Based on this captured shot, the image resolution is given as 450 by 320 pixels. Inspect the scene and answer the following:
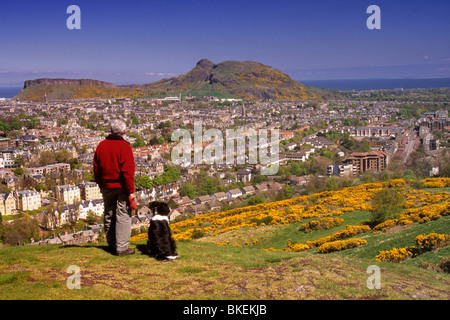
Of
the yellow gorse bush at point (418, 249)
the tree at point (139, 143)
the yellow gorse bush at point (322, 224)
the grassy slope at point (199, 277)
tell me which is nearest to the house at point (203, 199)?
the yellow gorse bush at point (322, 224)

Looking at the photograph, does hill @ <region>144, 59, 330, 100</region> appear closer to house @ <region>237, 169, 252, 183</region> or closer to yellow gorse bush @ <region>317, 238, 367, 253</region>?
house @ <region>237, 169, 252, 183</region>

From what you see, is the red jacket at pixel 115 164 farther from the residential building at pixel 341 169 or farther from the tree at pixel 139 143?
the tree at pixel 139 143

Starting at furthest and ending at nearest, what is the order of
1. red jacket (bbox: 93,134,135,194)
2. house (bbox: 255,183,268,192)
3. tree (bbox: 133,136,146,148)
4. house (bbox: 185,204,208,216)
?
tree (bbox: 133,136,146,148), house (bbox: 255,183,268,192), house (bbox: 185,204,208,216), red jacket (bbox: 93,134,135,194)

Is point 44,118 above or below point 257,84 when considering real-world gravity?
below

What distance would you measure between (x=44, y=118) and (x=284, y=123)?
5133cm

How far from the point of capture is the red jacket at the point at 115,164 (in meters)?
6.15

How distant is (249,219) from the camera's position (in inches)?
696

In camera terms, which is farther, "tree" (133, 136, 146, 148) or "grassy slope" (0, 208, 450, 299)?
"tree" (133, 136, 146, 148)

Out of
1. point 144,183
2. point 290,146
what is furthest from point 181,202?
point 290,146

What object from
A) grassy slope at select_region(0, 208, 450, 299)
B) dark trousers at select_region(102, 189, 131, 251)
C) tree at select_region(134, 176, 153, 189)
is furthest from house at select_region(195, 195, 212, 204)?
dark trousers at select_region(102, 189, 131, 251)

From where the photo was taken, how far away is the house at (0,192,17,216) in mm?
33812

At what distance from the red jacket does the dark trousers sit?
14 cm
